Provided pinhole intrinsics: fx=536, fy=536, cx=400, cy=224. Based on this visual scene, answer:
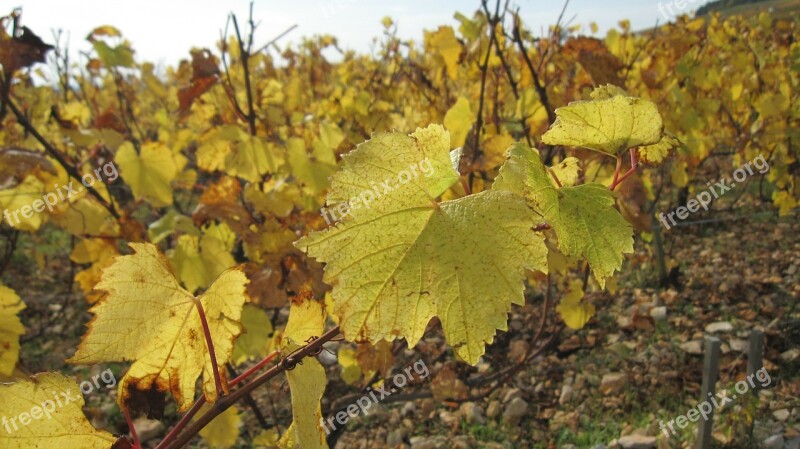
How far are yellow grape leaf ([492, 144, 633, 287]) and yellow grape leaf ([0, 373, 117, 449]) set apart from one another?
56 cm

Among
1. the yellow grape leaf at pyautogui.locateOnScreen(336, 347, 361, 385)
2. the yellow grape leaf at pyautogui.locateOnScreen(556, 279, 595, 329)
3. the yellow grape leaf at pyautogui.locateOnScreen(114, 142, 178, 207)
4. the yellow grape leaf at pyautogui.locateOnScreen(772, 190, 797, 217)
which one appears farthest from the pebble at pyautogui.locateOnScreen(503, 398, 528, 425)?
the yellow grape leaf at pyautogui.locateOnScreen(772, 190, 797, 217)

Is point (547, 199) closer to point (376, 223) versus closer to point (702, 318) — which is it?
point (376, 223)

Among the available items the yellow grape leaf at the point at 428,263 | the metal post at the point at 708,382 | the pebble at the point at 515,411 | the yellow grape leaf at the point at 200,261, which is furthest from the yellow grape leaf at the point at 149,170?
the metal post at the point at 708,382

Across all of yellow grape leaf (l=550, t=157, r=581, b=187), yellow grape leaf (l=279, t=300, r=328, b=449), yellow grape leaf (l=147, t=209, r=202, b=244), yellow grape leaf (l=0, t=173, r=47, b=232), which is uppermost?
yellow grape leaf (l=0, t=173, r=47, b=232)

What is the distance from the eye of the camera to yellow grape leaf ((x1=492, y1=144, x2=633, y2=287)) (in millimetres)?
586

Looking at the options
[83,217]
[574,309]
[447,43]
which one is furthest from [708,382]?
[83,217]

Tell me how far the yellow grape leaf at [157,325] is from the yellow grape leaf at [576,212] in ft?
1.31

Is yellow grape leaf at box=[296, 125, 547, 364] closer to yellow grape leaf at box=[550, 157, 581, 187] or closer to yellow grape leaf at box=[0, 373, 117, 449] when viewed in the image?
yellow grape leaf at box=[550, 157, 581, 187]

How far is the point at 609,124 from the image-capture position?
2.17 ft

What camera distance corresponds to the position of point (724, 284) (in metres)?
3.69

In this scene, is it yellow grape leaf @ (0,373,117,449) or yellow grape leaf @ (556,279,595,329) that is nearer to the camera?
yellow grape leaf @ (0,373,117,449)

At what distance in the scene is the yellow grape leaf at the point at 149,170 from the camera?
192 centimetres

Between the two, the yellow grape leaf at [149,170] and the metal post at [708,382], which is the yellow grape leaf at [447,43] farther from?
the metal post at [708,382]

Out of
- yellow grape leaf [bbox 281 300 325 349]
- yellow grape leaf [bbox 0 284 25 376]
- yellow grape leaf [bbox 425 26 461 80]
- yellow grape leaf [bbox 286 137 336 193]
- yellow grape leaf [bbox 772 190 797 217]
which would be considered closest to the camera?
yellow grape leaf [bbox 281 300 325 349]
